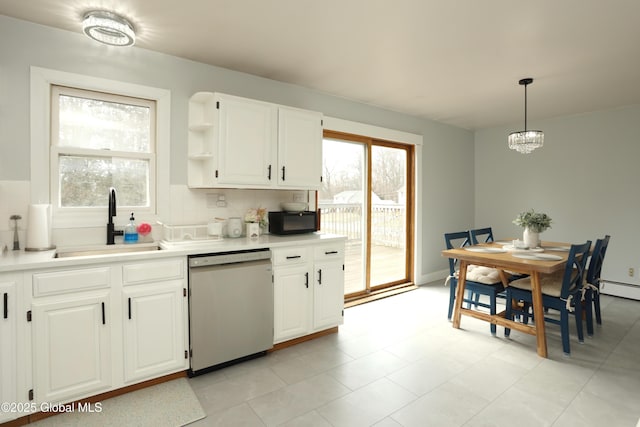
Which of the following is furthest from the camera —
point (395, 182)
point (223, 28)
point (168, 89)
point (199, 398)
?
point (395, 182)

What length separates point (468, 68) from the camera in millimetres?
3006

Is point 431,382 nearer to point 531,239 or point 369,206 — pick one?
point 531,239

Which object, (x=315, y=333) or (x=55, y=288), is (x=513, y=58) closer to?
(x=315, y=333)

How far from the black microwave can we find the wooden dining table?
4.48 ft

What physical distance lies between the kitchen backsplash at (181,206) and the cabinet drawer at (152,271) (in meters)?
0.56

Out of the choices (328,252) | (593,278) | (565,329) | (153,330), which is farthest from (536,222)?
(153,330)

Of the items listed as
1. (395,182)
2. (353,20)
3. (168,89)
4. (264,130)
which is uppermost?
(353,20)

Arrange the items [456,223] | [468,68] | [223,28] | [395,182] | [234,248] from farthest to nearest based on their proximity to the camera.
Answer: [456,223] → [395,182] → [468,68] → [234,248] → [223,28]

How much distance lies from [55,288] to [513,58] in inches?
146

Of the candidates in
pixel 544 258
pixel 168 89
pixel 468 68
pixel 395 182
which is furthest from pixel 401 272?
pixel 168 89

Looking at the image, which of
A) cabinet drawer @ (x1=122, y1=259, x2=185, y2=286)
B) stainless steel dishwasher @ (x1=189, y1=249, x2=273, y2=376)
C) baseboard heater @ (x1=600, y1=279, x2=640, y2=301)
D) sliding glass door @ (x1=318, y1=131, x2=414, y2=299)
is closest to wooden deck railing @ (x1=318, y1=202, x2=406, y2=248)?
sliding glass door @ (x1=318, y1=131, x2=414, y2=299)

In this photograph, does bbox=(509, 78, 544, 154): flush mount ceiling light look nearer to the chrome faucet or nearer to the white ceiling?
the white ceiling

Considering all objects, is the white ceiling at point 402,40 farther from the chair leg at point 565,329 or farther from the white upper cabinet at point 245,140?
the chair leg at point 565,329

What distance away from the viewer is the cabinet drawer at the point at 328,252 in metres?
2.97
